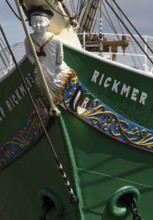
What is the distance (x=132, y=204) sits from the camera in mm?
7422

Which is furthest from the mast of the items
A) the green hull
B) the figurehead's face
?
the figurehead's face

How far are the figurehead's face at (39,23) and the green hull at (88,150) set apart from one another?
503 millimetres

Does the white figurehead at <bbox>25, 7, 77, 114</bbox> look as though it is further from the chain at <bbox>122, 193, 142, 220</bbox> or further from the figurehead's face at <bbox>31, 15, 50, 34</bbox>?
the chain at <bbox>122, 193, 142, 220</bbox>

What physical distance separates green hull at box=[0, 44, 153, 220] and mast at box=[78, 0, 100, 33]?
16.2 ft

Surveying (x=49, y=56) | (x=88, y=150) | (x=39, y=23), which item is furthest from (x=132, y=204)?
(x=39, y=23)

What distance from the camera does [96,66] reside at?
7172mm

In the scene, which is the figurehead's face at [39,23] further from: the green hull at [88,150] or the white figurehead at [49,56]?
the green hull at [88,150]

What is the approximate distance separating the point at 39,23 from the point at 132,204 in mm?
2673

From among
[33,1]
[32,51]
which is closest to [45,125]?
[32,51]

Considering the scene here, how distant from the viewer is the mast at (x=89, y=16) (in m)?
12.2

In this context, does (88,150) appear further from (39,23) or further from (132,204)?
(39,23)

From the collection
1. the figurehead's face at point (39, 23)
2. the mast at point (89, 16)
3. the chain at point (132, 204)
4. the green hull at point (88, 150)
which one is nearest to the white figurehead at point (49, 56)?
the figurehead's face at point (39, 23)

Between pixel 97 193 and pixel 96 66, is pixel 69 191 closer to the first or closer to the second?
pixel 97 193

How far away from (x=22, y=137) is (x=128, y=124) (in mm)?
1454
